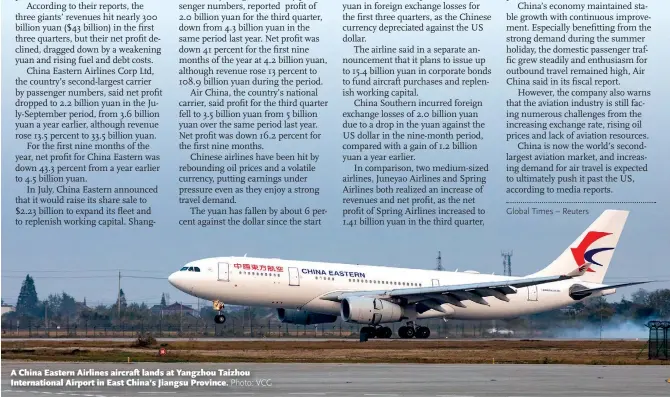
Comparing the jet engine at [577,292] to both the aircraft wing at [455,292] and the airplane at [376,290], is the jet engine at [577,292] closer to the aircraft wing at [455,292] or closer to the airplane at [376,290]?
the airplane at [376,290]

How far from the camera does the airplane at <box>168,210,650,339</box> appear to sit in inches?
2141

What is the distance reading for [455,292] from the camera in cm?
5447

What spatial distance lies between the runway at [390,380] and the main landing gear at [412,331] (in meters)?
24.3

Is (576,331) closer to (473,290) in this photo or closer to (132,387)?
(473,290)

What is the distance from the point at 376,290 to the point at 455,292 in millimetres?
5146

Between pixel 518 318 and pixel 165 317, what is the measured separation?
2464 cm

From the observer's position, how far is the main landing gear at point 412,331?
57562mm

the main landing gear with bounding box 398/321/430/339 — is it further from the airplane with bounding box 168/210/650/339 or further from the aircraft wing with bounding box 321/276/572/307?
the aircraft wing with bounding box 321/276/572/307

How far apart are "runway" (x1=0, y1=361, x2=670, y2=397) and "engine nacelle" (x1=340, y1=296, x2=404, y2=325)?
20369mm

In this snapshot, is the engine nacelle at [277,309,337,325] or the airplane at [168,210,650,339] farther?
the engine nacelle at [277,309,337,325]

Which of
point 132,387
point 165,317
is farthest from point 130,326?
point 132,387

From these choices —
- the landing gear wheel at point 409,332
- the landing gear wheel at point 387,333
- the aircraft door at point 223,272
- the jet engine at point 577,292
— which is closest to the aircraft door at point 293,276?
the aircraft door at point 223,272

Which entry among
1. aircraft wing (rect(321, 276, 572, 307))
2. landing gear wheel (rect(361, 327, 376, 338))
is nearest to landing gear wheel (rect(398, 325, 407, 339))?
landing gear wheel (rect(361, 327, 376, 338))

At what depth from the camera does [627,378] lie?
27328mm
